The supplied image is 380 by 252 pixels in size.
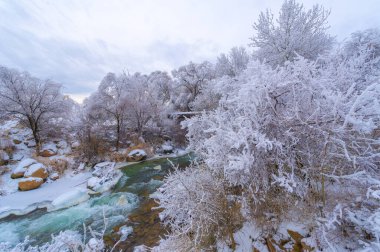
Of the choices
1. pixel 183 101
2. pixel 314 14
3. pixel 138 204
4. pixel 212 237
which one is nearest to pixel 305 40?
pixel 314 14

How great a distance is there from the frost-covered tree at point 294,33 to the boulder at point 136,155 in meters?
10.4

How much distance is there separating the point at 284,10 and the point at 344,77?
7072 mm

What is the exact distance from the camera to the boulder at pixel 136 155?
512 inches

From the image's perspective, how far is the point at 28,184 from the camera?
28.1 feet

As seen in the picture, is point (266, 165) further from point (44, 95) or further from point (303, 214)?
point (44, 95)

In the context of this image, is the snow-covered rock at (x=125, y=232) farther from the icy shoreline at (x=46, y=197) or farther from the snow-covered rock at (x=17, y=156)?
the snow-covered rock at (x=17, y=156)

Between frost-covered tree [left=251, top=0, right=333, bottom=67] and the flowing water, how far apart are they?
23.1 feet

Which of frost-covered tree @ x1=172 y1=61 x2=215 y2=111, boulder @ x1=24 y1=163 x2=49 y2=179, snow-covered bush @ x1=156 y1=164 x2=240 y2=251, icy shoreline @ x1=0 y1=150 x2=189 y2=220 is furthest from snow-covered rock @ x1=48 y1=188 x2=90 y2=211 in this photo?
frost-covered tree @ x1=172 y1=61 x2=215 y2=111

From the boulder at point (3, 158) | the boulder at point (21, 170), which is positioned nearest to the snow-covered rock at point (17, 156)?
the boulder at point (3, 158)

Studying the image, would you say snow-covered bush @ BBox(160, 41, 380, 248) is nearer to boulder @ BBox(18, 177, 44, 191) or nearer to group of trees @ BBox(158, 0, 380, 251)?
group of trees @ BBox(158, 0, 380, 251)

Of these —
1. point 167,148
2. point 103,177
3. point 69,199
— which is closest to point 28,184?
point 69,199

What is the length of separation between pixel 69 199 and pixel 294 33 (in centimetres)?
1281

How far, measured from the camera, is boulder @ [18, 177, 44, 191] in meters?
8.52

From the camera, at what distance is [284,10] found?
8539 millimetres
